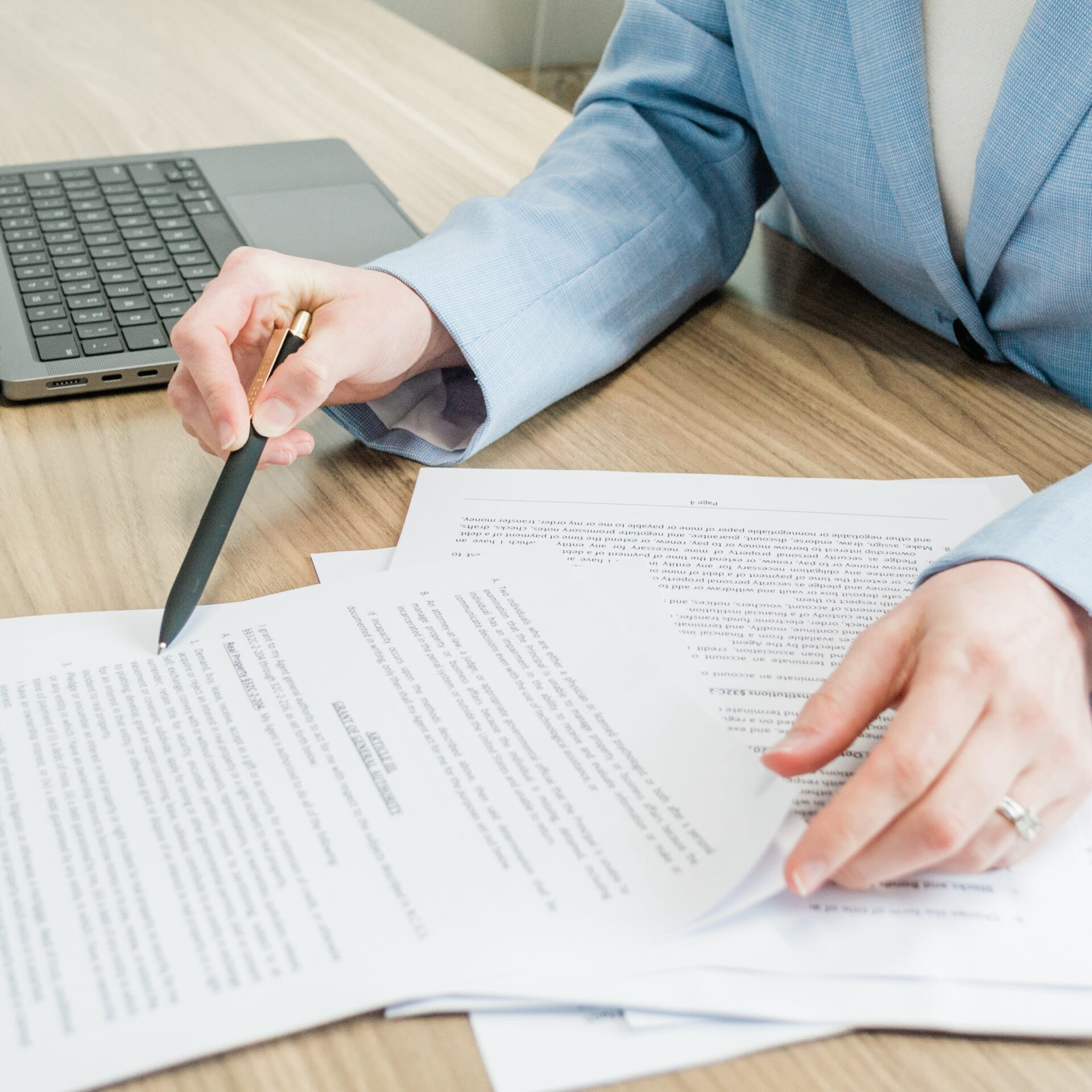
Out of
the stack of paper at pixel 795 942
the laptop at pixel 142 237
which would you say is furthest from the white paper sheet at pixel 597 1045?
the laptop at pixel 142 237

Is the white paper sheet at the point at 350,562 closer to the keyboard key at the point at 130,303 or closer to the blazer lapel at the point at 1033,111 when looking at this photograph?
the keyboard key at the point at 130,303

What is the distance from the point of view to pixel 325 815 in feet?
1.27

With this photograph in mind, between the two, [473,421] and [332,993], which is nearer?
[332,993]

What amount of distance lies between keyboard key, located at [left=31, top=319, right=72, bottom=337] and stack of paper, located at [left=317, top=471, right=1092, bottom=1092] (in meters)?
0.27

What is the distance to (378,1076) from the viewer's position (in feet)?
1.09

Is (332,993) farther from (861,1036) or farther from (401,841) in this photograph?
(861,1036)

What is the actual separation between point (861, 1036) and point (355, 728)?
0.21 m

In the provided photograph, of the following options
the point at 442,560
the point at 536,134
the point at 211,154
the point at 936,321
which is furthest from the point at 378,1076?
the point at 536,134

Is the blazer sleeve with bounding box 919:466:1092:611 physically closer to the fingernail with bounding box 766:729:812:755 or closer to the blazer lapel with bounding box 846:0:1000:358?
the fingernail with bounding box 766:729:812:755

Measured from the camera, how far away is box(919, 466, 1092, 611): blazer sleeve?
44 cm

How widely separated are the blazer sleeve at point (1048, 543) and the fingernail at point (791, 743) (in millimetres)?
119

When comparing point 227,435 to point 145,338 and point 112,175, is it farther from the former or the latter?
point 112,175

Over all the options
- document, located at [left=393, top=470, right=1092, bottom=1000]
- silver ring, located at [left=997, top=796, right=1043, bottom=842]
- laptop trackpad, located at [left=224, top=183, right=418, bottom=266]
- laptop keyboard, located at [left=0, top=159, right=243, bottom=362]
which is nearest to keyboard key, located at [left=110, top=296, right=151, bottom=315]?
laptop keyboard, located at [left=0, top=159, right=243, bottom=362]

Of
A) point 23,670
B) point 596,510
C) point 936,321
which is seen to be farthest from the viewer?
point 936,321
